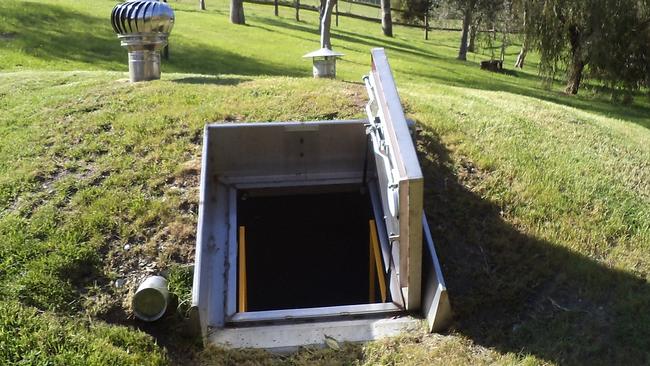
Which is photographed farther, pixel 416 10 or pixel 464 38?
pixel 416 10

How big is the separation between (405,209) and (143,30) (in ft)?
18.0

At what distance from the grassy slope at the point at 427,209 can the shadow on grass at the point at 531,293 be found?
0.04 ft

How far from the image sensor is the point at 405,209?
4152 millimetres

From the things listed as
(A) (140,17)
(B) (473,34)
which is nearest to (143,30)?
(A) (140,17)

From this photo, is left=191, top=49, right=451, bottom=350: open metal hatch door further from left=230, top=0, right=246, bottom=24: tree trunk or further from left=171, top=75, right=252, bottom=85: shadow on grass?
left=230, top=0, right=246, bottom=24: tree trunk

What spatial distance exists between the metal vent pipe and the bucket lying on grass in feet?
15.6

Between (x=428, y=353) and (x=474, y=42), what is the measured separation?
1422 inches

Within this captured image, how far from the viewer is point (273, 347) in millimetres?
4438

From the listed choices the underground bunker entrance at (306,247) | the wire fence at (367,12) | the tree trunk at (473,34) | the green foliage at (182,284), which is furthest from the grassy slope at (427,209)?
the wire fence at (367,12)

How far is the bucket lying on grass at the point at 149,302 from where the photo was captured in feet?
14.6

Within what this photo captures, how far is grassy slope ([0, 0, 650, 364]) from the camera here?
4.35m

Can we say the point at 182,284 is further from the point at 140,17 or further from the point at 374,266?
the point at 140,17

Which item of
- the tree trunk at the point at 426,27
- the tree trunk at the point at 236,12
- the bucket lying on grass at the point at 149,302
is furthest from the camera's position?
the tree trunk at the point at 426,27

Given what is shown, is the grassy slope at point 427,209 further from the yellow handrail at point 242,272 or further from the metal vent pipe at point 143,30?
the yellow handrail at point 242,272
